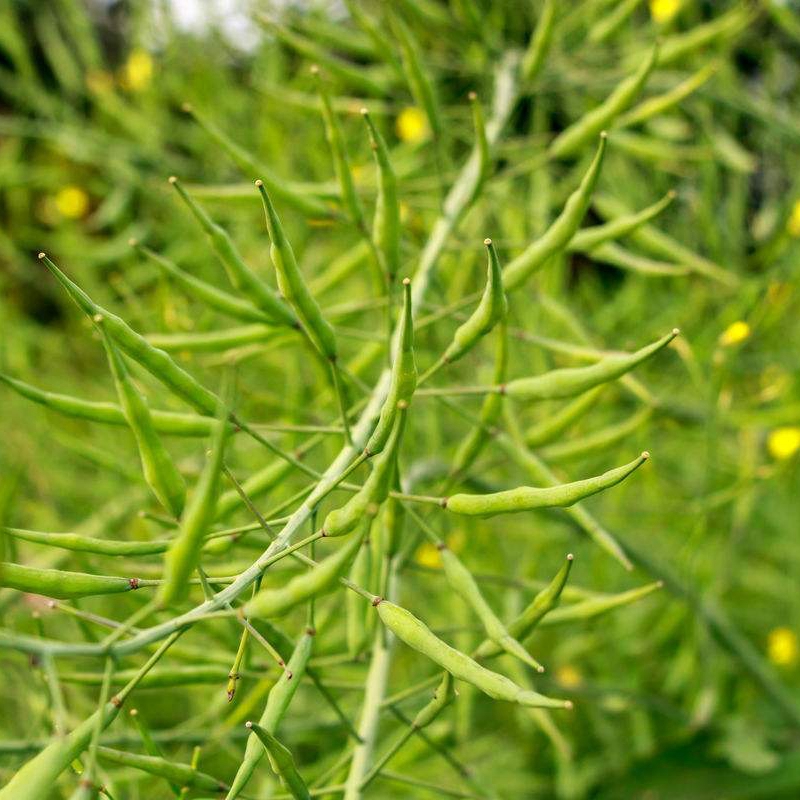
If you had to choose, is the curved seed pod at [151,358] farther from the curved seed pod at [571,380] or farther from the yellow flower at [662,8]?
the yellow flower at [662,8]

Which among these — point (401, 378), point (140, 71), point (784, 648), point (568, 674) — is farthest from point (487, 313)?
point (140, 71)

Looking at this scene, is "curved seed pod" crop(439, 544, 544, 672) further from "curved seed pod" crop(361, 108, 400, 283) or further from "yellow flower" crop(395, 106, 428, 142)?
"yellow flower" crop(395, 106, 428, 142)

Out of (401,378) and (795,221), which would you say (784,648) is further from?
(401,378)

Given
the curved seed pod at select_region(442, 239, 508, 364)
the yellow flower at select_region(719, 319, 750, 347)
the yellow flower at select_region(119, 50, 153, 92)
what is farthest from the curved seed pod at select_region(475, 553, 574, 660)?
the yellow flower at select_region(119, 50, 153, 92)

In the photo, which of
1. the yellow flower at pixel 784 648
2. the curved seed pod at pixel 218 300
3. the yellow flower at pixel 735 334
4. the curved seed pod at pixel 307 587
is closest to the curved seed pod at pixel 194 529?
the curved seed pod at pixel 307 587

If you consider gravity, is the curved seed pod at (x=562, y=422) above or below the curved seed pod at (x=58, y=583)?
below

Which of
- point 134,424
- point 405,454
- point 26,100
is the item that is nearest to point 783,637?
point 405,454
